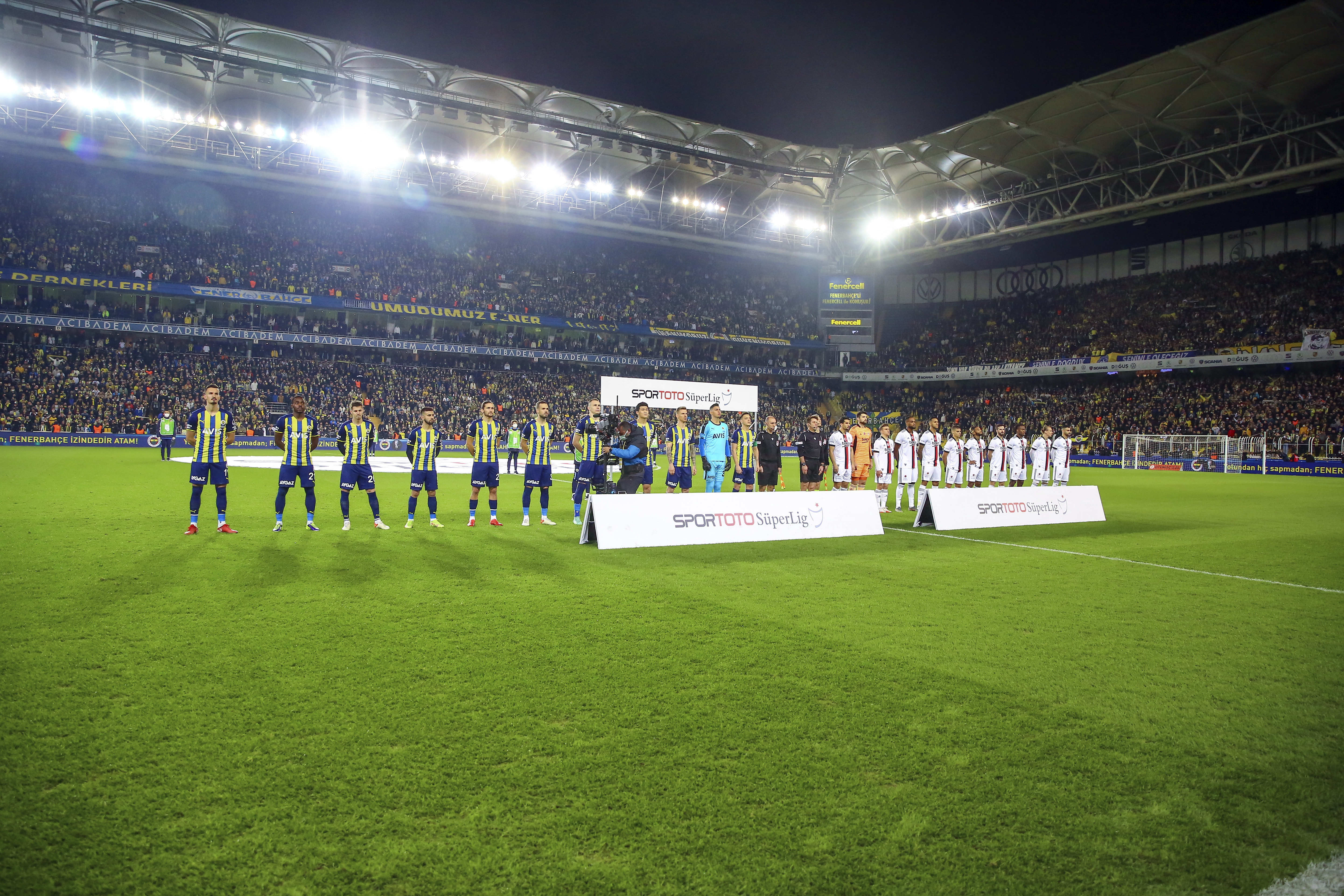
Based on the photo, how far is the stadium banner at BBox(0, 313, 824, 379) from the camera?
38.9 metres

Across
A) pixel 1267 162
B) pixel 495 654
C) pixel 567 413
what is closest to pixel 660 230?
pixel 567 413

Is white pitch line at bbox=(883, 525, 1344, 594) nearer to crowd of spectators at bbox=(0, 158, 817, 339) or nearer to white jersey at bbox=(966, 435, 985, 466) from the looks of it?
white jersey at bbox=(966, 435, 985, 466)

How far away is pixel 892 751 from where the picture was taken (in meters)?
3.82

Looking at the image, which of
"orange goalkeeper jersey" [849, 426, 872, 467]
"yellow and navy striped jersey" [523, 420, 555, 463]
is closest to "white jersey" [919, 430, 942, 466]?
"orange goalkeeper jersey" [849, 426, 872, 467]

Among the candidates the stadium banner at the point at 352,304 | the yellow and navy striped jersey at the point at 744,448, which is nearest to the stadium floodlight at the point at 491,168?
the stadium banner at the point at 352,304

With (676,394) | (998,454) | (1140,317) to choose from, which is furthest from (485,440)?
(1140,317)

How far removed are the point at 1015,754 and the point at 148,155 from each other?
4594cm

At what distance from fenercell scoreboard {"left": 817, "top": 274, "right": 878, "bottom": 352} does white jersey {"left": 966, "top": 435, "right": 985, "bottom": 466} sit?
31404mm

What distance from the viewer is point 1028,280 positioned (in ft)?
191

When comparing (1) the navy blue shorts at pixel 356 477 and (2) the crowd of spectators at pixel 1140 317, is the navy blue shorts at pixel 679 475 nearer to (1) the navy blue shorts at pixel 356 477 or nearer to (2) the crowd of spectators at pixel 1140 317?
(1) the navy blue shorts at pixel 356 477

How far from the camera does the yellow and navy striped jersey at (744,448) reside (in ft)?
46.1

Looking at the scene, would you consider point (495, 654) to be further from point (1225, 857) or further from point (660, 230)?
point (660, 230)

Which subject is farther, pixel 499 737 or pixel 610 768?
pixel 499 737

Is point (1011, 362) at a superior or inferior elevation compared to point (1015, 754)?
superior
